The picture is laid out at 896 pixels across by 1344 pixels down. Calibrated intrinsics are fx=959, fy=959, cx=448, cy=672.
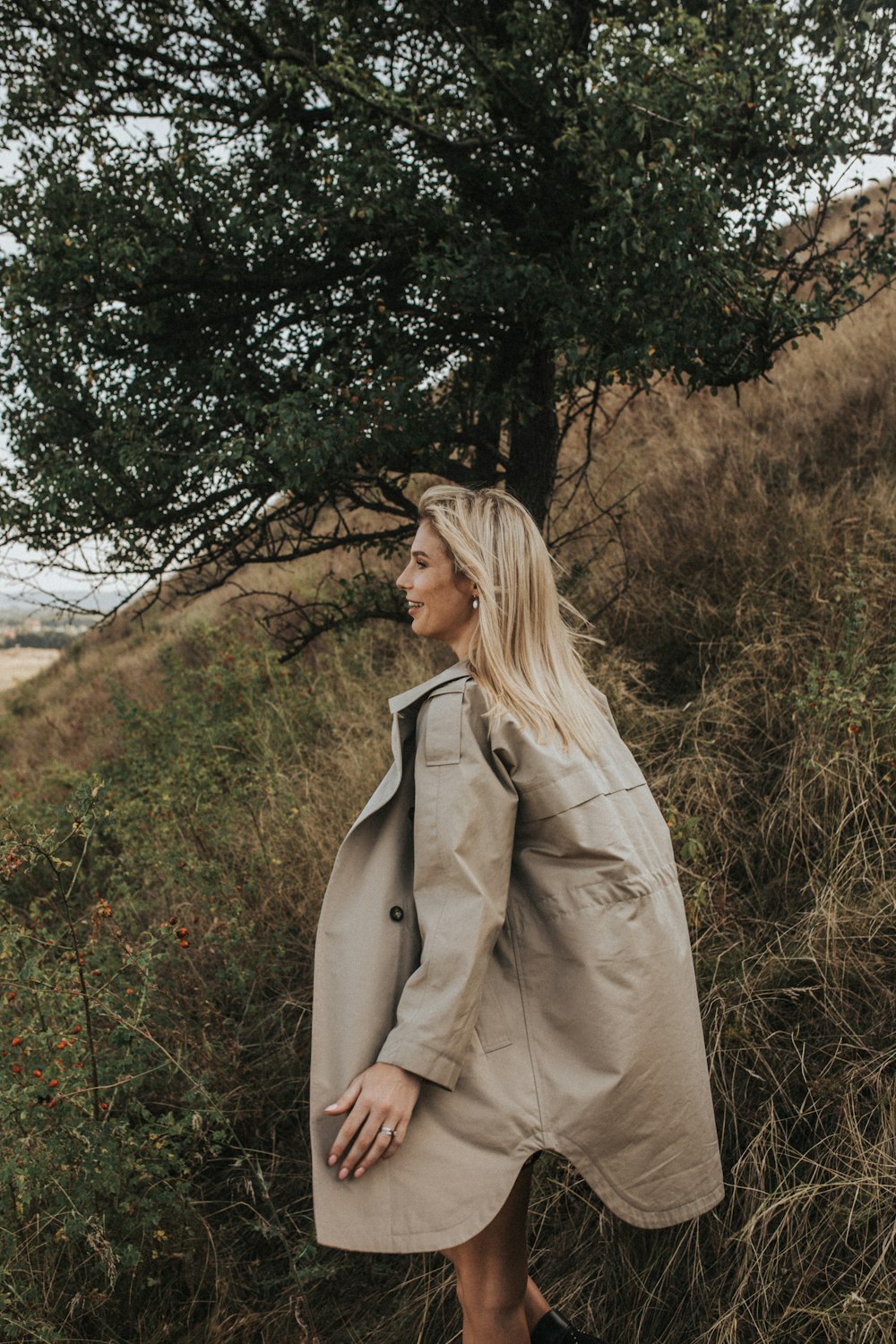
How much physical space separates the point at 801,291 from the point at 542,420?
314cm

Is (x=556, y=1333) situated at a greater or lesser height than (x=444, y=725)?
lesser

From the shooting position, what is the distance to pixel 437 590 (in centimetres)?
199

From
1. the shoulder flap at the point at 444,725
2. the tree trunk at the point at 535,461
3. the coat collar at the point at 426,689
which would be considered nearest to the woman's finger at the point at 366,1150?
the shoulder flap at the point at 444,725

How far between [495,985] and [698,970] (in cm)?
139

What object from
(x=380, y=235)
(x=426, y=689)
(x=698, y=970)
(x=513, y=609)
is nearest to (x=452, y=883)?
(x=426, y=689)

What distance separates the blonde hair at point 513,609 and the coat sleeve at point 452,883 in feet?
0.49

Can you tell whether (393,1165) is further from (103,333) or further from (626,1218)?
(103,333)

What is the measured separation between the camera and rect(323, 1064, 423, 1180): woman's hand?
162cm

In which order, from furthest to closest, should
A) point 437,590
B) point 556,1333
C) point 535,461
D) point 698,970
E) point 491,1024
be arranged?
point 535,461, point 698,970, point 556,1333, point 437,590, point 491,1024

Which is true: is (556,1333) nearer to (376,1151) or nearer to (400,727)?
(376,1151)

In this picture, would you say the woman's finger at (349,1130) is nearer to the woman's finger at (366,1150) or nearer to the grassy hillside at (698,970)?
the woman's finger at (366,1150)

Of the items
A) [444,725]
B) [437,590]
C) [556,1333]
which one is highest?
[437,590]

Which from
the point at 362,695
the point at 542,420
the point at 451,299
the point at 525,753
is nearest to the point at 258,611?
the point at 362,695

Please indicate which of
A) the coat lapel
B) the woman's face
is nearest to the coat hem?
the coat lapel
